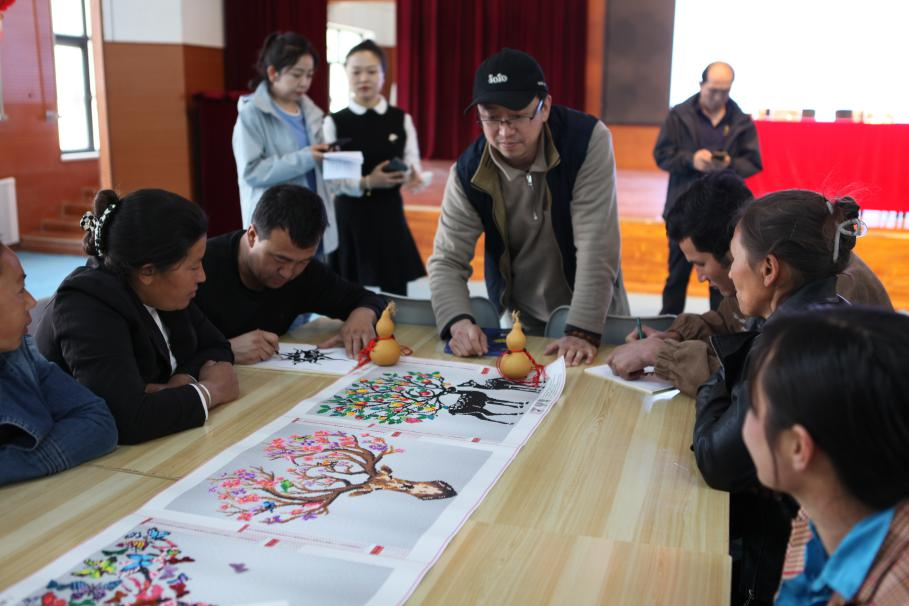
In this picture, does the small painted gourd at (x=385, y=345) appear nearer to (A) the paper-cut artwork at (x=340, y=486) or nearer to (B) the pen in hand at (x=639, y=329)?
(A) the paper-cut artwork at (x=340, y=486)

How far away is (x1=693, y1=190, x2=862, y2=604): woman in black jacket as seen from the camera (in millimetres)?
1364

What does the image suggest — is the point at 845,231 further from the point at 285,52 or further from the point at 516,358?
the point at 285,52

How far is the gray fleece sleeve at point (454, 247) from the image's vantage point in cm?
216

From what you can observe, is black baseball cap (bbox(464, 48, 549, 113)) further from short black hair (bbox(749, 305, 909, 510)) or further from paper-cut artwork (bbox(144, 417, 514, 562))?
short black hair (bbox(749, 305, 909, 510))

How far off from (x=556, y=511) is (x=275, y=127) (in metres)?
2.59

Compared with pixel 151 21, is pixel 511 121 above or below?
below

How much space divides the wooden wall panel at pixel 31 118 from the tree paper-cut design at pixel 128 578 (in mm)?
6793

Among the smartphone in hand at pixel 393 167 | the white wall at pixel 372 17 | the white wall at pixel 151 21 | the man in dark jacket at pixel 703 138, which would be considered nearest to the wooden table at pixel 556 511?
the smartphone in hand at pixel 393 167

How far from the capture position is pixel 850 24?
7.47m

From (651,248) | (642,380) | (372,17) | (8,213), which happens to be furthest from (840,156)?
(372,17)

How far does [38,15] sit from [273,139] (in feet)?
16.4

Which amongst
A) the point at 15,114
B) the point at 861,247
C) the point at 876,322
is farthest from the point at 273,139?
the point at 15,114

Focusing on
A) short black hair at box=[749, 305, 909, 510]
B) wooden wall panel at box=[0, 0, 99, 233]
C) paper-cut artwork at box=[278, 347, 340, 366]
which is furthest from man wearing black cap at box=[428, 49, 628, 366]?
wooden wall panel at box=[0, 0, 99, 233]

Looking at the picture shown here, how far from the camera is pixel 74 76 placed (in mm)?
7949
